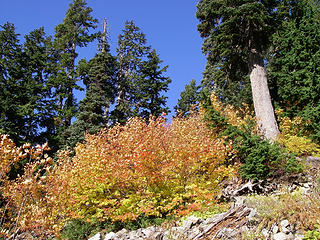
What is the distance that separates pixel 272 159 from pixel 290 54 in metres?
7.17

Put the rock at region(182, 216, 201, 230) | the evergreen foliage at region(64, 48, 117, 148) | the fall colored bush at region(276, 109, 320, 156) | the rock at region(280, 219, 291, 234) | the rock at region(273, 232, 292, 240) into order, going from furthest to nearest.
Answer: the evergreen foliage at region(64, 48, 117, 148) → the fall colored bush at region(276, 109, 320, 156) → the rock at region(182, 216, 201, 230) → the rock at region(280, 219, 291, 234) → the rock at region(273, 232, 292, 240)

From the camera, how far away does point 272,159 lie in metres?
6.69

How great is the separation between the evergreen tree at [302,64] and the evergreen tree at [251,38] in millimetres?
1048

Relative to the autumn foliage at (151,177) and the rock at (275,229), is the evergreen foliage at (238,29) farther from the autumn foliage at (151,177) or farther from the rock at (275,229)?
the rock at (275,229)

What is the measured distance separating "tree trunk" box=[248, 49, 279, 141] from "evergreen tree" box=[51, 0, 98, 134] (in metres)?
15.0

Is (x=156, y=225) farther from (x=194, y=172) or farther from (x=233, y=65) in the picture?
(x=233, y=65)

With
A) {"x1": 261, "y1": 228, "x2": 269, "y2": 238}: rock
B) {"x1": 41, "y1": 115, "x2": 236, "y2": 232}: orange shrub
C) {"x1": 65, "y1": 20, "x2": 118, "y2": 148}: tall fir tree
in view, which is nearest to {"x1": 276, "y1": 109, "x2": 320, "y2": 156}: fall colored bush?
{"x1": 41, "y1": 115, "x2": 236, "y2": 232}: orange shrub

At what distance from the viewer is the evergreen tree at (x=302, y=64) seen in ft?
32.0

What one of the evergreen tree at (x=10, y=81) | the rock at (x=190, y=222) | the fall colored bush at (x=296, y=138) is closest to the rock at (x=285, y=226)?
the rock at (x=190, y=222)

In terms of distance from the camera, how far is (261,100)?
10.3 metres

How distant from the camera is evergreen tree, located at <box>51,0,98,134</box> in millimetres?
20042

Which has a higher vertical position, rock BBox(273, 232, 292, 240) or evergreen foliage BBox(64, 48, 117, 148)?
evergreen foliage BBox(64, 48, 117, 148)

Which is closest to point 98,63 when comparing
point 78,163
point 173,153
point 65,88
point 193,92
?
point 65,88

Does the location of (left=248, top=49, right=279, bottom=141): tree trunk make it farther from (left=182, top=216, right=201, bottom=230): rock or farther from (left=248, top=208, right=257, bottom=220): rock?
(left=182, top=216, right=201, bottom=230): rock
